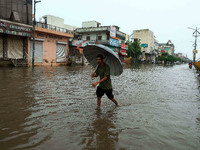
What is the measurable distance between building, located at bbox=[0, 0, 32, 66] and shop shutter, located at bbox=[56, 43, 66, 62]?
6428 millimetres

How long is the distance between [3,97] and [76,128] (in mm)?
3614

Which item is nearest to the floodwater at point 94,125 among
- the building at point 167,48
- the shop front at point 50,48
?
the shop front at point 50,48

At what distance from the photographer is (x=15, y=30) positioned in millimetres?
21062

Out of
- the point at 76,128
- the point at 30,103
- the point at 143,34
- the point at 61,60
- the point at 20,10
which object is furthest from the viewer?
the point at 143,34

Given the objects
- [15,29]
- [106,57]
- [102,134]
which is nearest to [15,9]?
[15,29]

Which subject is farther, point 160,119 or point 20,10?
point 20,10

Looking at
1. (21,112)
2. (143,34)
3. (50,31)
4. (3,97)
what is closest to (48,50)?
(50,31)

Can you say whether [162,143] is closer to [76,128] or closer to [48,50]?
[76,128]

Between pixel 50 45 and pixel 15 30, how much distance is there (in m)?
7.25

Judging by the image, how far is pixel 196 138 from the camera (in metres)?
3.46

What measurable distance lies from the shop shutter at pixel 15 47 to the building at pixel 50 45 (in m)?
1.35

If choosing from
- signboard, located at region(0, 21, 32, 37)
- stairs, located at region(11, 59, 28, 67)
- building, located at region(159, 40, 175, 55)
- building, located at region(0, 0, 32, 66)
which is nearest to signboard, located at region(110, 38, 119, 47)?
building, located at region(0, 0, 32, 66)

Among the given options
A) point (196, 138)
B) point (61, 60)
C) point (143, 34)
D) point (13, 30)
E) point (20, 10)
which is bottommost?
point (196, 138)

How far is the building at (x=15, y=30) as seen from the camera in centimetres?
2073
